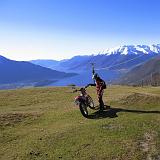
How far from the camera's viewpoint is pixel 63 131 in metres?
25.3

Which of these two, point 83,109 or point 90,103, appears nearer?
point 83,109

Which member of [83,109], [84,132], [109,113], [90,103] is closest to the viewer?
[84,132]

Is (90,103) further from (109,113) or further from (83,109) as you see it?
(109,113)

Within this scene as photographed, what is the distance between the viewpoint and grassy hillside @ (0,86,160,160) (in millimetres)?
21984

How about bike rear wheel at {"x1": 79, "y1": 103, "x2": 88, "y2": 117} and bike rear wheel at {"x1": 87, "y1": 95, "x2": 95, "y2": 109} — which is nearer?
bike rear wheel at {"x1": 79, "y1": 103, "x2": 88, "y2": 117}

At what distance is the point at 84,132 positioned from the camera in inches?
985

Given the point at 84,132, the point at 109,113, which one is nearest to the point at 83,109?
the point at 109,113

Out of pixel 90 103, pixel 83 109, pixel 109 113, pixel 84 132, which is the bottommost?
pixel 84 132

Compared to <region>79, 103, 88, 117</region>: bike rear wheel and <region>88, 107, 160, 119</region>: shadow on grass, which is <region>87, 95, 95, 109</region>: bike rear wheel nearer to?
<region>88, 107, 160, 119</region>: shadow on grass

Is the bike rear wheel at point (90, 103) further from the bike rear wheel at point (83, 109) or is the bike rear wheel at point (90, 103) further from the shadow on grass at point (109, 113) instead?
the bike rear wheel at point (83, 109)

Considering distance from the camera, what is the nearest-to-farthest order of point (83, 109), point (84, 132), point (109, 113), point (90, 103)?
point (84, 132) → point (83, 109) → point (109, 113) → point (90, 103)

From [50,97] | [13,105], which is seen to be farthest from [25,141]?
[50,97]

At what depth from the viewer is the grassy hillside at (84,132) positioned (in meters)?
22.0

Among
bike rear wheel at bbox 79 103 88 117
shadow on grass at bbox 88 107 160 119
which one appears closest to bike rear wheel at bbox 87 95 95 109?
shadow on grass at bbox 88 107 160 119
